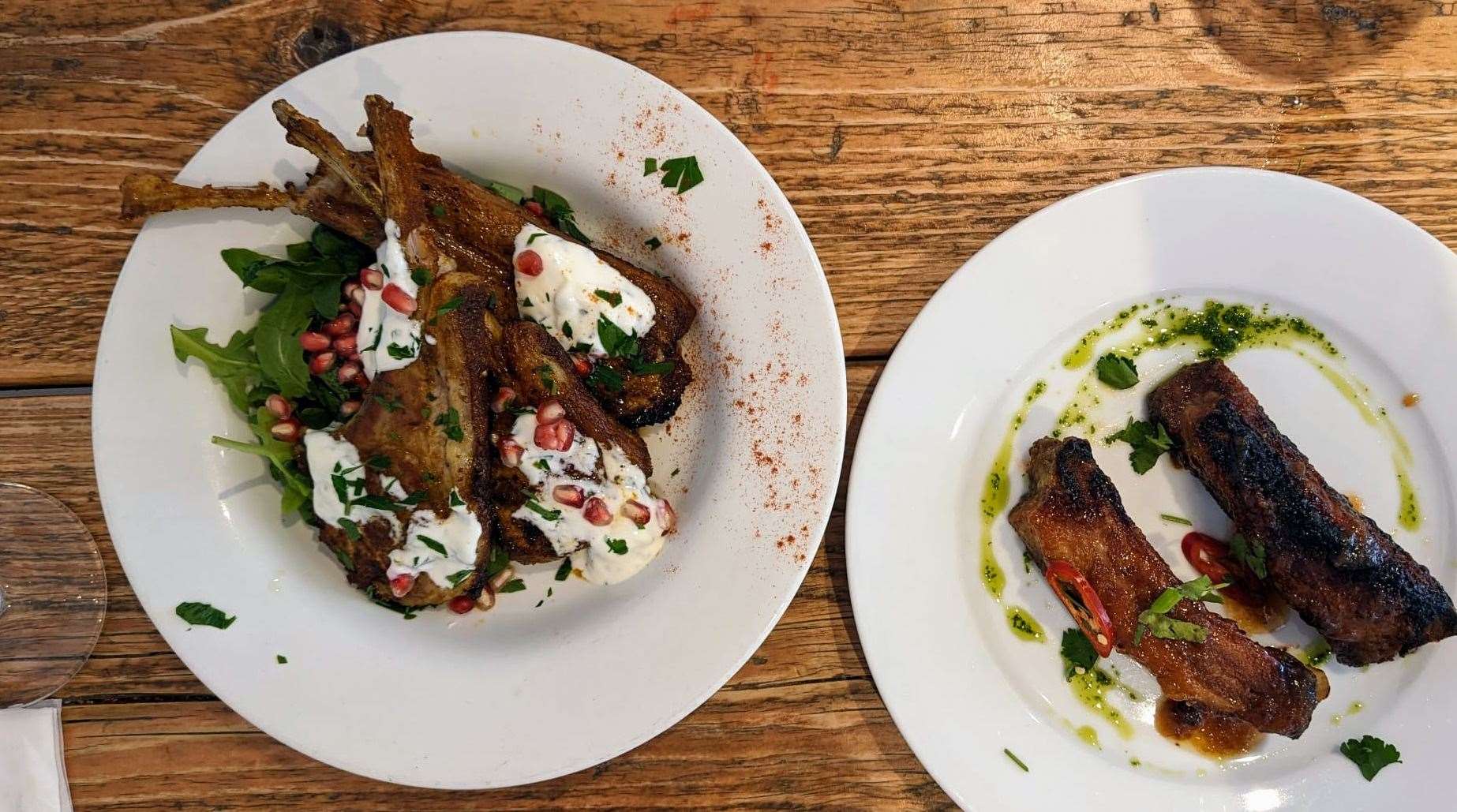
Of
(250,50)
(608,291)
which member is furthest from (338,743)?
(250,50)

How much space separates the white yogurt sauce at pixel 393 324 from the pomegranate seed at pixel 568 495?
0.58 m

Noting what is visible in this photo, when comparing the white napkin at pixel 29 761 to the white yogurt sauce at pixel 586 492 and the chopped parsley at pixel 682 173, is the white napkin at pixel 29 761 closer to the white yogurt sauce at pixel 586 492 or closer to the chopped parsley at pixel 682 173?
the white yogurt sauce at pixel 586 492

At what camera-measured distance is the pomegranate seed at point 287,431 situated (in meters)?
2.50

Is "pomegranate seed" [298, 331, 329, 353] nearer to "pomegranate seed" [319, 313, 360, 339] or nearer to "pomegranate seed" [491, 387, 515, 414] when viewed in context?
"pomegranate seed" [319, 313, 360, 339]

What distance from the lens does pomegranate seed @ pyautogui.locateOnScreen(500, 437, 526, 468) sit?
2.41 meters

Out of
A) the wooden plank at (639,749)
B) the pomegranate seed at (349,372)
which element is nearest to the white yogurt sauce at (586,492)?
the pomegranate seed at (349,372)

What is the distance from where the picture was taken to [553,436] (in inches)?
93.0

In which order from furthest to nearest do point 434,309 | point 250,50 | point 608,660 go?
point 250,50
point 608,660
point 434,309

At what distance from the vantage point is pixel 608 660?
2.46 meters

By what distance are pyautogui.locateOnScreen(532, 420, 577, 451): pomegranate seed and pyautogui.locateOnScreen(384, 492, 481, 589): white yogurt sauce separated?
0.30 metres

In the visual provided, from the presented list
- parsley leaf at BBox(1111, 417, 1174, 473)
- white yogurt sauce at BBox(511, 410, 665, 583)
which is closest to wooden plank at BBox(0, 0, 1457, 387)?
parsley leaf at BBox(1111, 417, 1174, 473)

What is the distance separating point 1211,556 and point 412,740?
2.72 m

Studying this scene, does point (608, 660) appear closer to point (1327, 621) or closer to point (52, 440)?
point (52, 440)

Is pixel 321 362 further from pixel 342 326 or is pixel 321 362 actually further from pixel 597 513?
pixel 597 513
